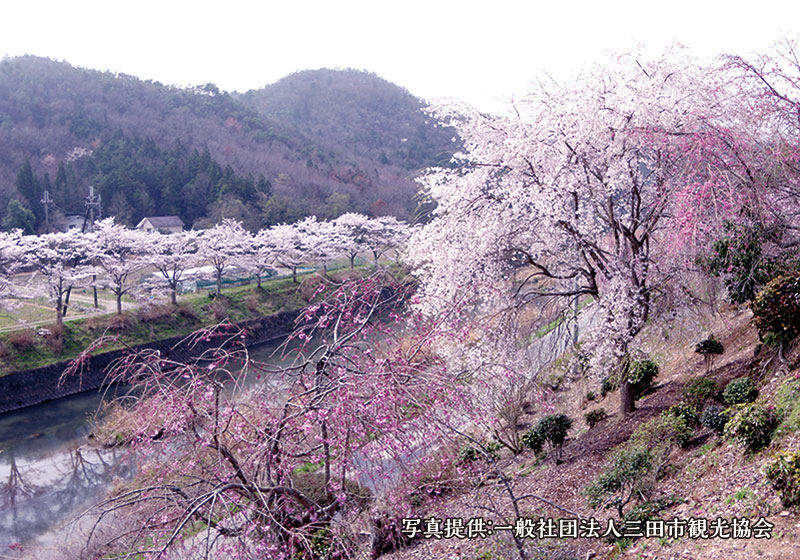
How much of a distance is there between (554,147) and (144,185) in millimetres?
41468

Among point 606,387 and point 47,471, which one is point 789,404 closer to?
point 606,387

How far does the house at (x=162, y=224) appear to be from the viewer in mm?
39281

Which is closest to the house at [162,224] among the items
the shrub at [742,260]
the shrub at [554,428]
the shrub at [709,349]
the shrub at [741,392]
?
the shrub at [554,428]

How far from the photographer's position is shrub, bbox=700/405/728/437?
19.0ft

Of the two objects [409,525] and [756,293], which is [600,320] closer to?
[756,293]

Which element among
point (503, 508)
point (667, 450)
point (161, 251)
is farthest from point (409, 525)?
point (161, 251)

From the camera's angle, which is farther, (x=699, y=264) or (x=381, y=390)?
(x=699, y=264)

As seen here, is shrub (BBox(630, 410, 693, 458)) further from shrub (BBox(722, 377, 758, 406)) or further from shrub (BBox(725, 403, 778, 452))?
shrub (BBox(725, 403, 778, 452))

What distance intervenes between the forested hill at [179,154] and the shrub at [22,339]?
15071 mm

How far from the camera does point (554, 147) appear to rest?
7539mm

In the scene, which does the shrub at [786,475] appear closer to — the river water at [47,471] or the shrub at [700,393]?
the shrub at [700,393]

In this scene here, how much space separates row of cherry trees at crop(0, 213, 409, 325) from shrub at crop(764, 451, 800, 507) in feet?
56.1

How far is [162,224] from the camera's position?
40.5 metres

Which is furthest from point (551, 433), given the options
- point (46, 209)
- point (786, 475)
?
point (46, 209)
